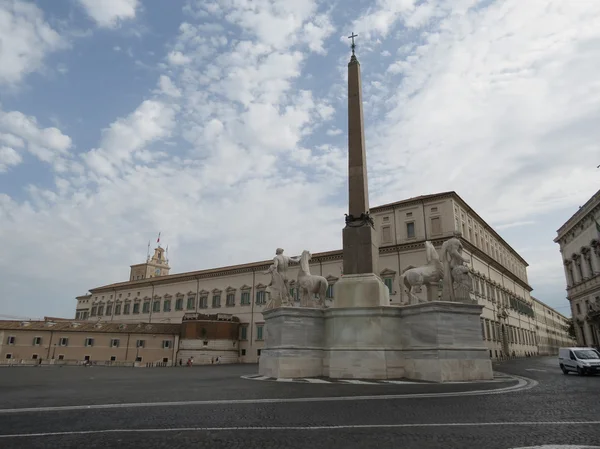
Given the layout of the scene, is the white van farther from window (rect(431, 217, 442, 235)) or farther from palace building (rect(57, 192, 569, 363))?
window (rect(431, 217, 442, 235))

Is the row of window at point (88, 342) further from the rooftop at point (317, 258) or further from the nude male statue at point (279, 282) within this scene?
the nude male statue at point (279, 282)

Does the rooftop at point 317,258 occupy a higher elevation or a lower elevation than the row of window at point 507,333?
higher

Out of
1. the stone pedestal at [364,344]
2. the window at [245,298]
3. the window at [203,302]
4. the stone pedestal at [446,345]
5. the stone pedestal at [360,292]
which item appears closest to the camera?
the stone pedestal at [446,345]

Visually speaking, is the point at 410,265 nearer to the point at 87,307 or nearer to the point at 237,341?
the point at 237,341

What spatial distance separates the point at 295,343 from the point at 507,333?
4078cm

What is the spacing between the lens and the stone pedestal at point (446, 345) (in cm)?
1241

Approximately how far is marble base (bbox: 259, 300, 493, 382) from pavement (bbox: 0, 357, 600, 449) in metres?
2.66

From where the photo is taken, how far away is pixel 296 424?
593 cm

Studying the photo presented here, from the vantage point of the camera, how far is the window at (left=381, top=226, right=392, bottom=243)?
44.0m

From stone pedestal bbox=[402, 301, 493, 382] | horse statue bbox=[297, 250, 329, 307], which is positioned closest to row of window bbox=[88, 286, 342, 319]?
horse statue bbox=[297, 250, 329, 307]

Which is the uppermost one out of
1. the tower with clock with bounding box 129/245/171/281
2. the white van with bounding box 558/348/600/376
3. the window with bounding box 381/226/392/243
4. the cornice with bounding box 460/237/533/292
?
the tower with clock with bounding box 129/245/171/281

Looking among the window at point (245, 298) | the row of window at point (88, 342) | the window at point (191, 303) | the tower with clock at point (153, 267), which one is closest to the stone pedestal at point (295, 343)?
the row of window at point (88, 342)

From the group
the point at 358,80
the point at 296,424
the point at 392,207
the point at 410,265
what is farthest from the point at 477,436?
the point at 392,207

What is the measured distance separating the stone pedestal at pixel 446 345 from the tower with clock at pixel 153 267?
261ft
